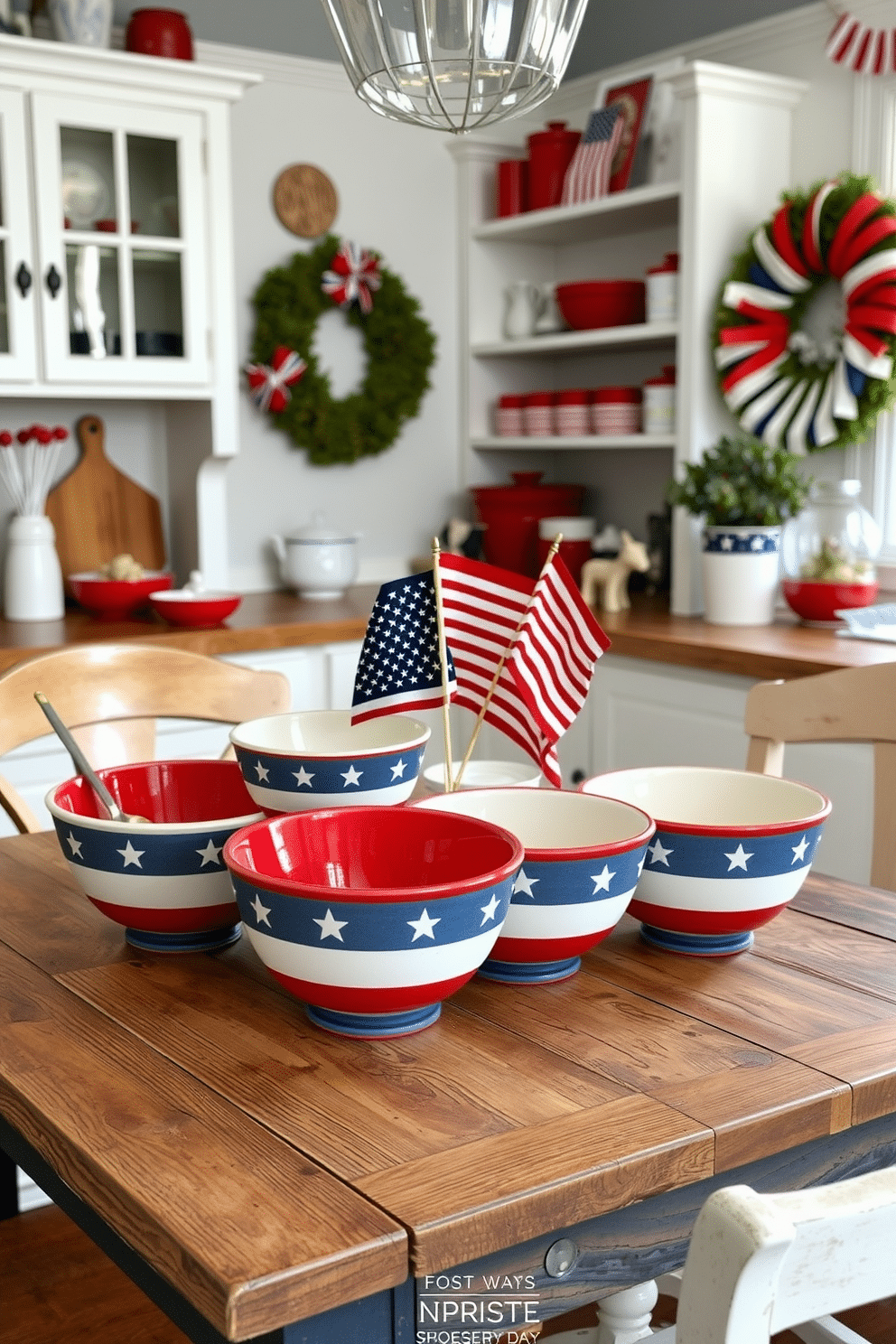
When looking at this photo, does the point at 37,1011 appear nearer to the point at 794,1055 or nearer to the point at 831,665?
the point at 794,1055

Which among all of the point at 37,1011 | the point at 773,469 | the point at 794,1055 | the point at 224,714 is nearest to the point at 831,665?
the point at 773,469

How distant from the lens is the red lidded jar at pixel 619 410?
10.4 feet

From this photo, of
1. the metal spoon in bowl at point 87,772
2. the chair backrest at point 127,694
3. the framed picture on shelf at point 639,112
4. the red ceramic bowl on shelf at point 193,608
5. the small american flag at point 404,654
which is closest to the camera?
the metal spoon in bowl at point 87,772

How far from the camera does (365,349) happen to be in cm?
348

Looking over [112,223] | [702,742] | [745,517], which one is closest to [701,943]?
[702,742]

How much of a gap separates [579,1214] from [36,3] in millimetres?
2873

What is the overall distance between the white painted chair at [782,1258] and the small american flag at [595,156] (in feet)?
9.58

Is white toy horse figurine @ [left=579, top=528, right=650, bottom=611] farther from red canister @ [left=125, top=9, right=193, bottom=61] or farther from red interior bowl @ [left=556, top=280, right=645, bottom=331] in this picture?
red canister @ [left=125, top=9, right=193, bottom=61]

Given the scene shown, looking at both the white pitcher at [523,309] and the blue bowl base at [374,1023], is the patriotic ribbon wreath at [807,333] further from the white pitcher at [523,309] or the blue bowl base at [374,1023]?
the blue bowl base at [374,1023]

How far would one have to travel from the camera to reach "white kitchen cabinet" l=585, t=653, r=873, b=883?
7.54 ft

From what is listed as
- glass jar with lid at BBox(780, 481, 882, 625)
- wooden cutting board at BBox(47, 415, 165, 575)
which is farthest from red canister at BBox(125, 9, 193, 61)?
glass jar with lid at BBox(780, 481, 882, 625)

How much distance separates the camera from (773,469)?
8.93ft

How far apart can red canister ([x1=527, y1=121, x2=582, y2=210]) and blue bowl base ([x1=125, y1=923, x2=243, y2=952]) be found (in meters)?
2.62

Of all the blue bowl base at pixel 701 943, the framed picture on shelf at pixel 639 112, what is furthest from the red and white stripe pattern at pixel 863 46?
the blue bowl base at pixel 701 943
